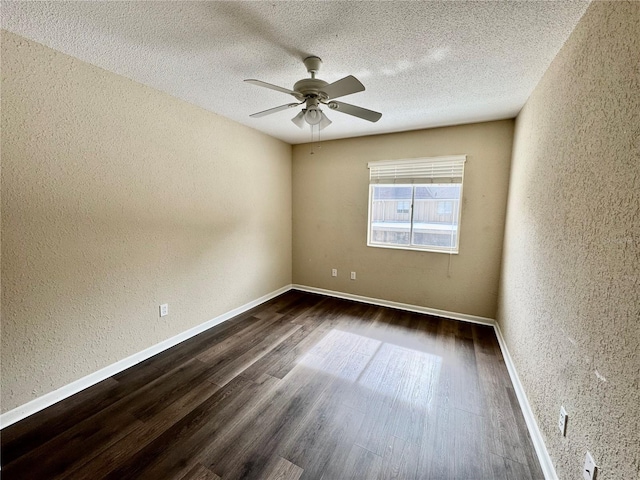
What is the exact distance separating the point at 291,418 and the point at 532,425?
4.98ft

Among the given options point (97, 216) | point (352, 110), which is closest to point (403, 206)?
point (352, 110)

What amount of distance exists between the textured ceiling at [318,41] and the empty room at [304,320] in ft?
0.05

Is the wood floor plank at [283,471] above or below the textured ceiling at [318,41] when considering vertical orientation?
below

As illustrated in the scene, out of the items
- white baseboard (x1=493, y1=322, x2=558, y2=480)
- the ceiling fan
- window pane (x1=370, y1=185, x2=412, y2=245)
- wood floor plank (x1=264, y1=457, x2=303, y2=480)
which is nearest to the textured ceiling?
the ceiling fan

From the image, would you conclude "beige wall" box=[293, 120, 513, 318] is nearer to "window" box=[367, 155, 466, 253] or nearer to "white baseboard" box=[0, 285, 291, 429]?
"window" box=[367, 155, 466, 253]

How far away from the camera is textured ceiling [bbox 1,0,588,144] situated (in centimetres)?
135

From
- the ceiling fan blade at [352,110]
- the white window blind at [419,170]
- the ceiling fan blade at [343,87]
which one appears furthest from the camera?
the white window blind at [419,170]

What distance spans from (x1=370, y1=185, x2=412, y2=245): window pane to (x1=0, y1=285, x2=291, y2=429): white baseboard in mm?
2306

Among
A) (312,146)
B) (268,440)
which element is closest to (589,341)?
(268,440)

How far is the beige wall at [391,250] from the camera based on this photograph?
9.83 feet

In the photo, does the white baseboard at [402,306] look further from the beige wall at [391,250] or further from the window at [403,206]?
the window at [403,206]

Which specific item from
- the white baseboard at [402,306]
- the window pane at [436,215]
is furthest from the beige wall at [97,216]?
the window pane at [436,215]

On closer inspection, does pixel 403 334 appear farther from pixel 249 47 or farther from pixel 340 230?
pixel 249 47

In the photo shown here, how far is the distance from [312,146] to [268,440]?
3627mm
